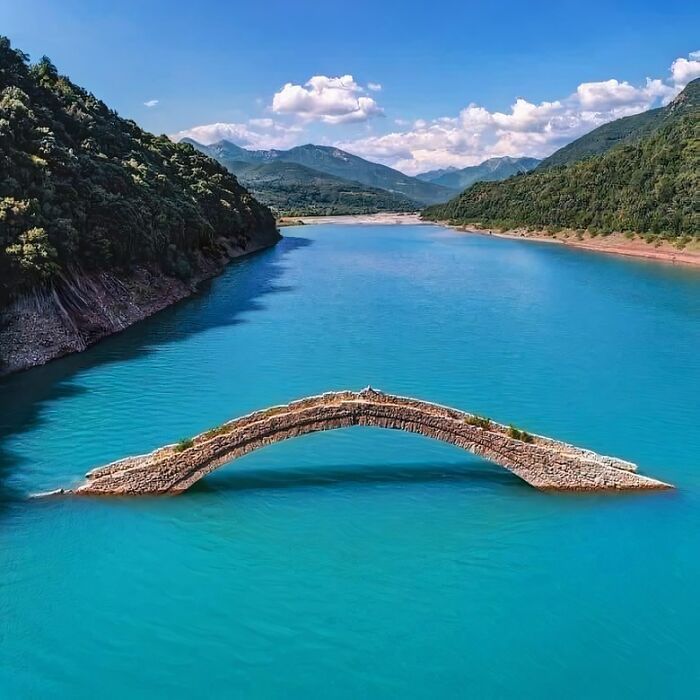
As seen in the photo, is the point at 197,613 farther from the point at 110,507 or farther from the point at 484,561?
the point at 484,561

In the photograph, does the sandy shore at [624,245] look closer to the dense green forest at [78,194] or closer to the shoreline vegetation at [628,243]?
the shoreline vegetation at [628,243]

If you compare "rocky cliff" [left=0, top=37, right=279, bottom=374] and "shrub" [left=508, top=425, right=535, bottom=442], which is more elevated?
"rocky cliff" [left=0, top=37, right=279, bottom=374]

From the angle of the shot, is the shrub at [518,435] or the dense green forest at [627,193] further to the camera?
the dense green forest at [627,193]

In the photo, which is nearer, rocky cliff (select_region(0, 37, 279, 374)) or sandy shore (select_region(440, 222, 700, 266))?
rocky cliff (select_region(0, 37, 279, 374))

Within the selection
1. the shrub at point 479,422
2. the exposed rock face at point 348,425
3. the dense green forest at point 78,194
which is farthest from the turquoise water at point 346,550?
the dense green forest at point 78,194

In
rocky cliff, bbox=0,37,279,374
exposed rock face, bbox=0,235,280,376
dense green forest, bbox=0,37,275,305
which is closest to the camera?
exposed rock face, bbox=0,235,280,376

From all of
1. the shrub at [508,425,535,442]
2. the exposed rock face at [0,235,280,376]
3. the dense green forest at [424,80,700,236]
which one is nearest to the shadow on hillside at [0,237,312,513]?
the exposed rock face at [0,235,280,376]

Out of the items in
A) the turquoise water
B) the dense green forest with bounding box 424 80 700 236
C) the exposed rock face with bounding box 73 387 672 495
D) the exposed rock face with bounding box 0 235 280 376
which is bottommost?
the turquoise water

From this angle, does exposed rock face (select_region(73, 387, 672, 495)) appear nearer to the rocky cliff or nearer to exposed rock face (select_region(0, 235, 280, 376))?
exposed rock face (select_region(0, 235, 280, 376))
